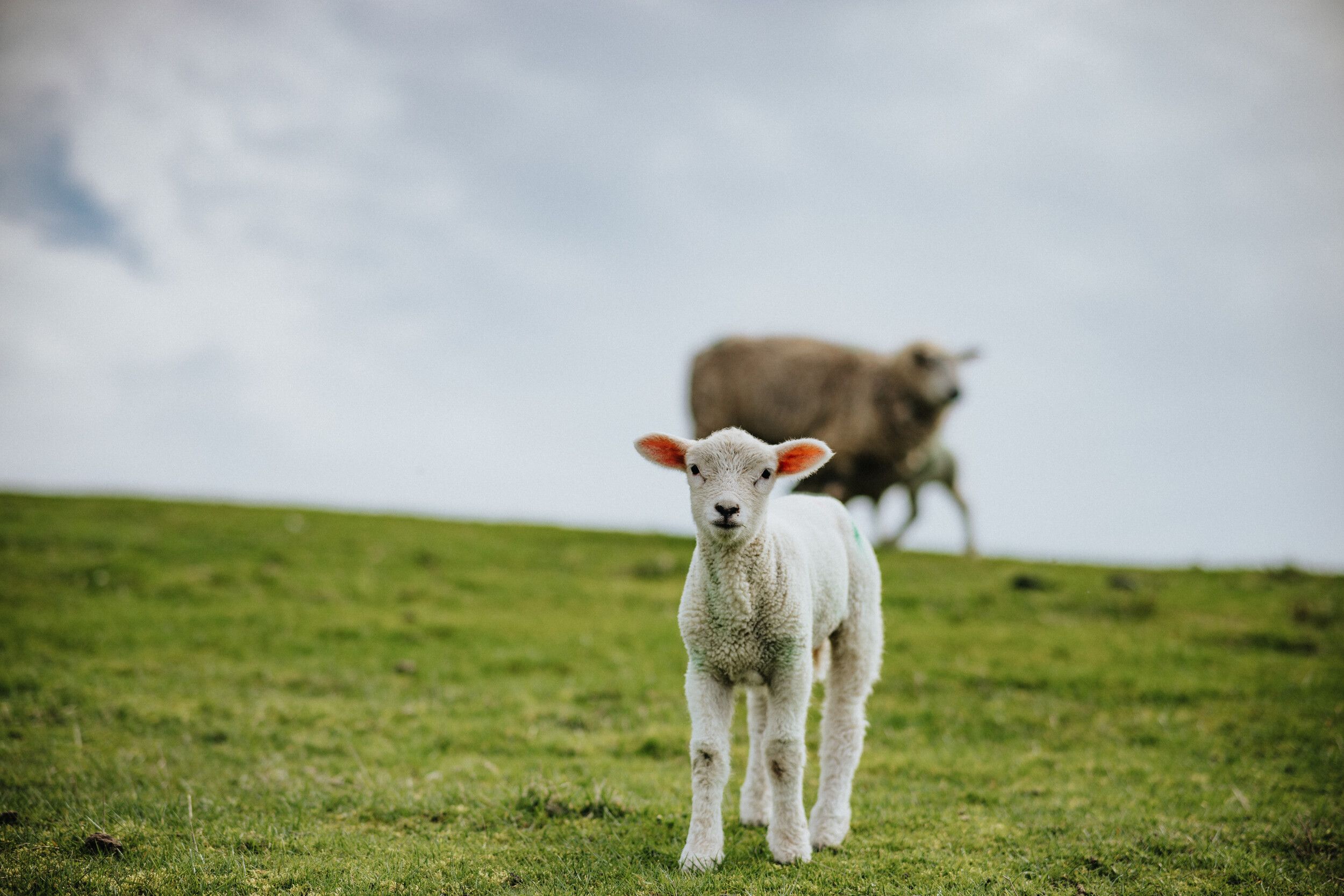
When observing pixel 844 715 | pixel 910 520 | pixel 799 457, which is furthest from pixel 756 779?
pixel 910 520

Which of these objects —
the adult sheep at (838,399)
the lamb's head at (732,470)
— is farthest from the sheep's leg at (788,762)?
the adult sheep at (838,399)

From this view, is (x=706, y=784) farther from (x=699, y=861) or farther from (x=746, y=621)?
(x=746, y=621)

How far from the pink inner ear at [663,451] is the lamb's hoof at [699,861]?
83.2 inches

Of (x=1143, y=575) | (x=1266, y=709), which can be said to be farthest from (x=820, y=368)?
(x=1266, y=709)

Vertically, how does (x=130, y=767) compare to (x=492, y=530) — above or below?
below

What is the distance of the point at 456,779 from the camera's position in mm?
7168

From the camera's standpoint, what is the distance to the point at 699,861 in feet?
16.5

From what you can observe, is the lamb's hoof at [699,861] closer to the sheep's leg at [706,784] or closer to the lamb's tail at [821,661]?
the sheep's leg at [706,784]

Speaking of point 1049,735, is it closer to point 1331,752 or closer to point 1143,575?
point 1331,752

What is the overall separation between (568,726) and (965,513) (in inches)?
469

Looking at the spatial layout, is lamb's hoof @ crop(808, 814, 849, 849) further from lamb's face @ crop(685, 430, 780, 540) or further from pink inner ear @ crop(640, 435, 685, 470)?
pink inner ear @ crop(640, 435, 685, 470)

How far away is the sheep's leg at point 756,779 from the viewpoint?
19.4 ft

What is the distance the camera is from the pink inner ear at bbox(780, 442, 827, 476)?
5.18 metres

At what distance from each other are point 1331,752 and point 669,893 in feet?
22.2
